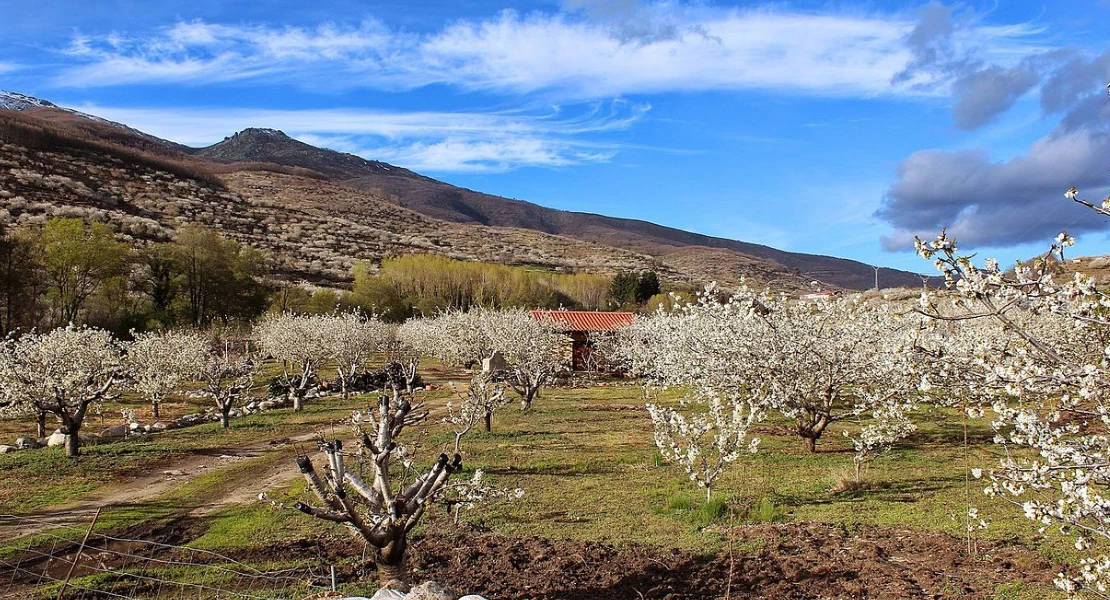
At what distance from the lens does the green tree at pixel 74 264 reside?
40.3 metres

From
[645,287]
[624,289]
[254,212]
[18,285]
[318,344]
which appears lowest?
[318,344]

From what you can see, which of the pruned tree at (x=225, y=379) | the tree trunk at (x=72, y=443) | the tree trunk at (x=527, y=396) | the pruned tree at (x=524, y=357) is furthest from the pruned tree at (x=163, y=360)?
the tree trunk at (x=527, y=396)

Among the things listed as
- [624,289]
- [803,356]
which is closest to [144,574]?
[803,356]

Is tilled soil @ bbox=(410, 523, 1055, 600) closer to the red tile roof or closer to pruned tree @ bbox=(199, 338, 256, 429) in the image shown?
pruned tree @ bbox=(199, 338, 256, 429)

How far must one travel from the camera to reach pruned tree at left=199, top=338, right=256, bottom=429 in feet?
69.4

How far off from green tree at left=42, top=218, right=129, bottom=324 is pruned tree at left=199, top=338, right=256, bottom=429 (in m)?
9.67


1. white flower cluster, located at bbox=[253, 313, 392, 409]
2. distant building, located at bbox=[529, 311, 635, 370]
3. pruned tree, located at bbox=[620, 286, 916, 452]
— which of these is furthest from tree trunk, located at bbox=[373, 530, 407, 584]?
distant building, located at bbox=[529, 311, 635, 370]

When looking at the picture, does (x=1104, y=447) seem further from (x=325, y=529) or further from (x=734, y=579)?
(x=325, y=529)

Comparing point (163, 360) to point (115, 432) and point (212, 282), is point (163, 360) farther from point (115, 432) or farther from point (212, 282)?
point (212, 282)

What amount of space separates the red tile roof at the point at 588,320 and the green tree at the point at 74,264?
28935 mm

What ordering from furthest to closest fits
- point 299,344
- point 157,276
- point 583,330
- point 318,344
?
point 157,276
point 583,330
point 299,344
point 318,344

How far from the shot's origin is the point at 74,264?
41.2m

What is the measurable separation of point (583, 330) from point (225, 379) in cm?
2439

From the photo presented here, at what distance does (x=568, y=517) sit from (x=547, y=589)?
3125mm
